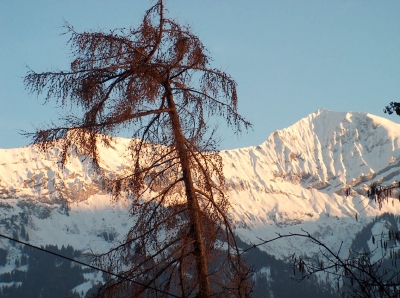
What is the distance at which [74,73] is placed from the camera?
764 cm

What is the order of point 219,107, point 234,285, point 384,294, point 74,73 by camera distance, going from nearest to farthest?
point 384,294
point 234,285
point 74,73
point 219,107

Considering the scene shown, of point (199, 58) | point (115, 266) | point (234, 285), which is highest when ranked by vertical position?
point (199, 58)

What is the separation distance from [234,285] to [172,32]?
3060mm

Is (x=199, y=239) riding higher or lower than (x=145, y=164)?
lower

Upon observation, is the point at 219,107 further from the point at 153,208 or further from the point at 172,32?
the point at 153,208

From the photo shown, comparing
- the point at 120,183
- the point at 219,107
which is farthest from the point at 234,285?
the point at 219,107

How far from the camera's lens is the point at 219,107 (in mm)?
8172

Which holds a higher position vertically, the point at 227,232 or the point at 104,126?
the point at 104,126

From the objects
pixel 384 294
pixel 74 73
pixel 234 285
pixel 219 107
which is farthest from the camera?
pixel 219 107

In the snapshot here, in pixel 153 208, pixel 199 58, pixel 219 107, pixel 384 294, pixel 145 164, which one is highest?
pixel 199 58

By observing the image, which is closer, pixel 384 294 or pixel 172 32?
pixel 384 294

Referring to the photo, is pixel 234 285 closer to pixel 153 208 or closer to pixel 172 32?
pixel 153 208

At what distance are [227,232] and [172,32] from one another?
247 cm

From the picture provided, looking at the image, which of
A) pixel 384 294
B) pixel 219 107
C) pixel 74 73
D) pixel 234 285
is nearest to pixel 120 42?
pixel 74 73
